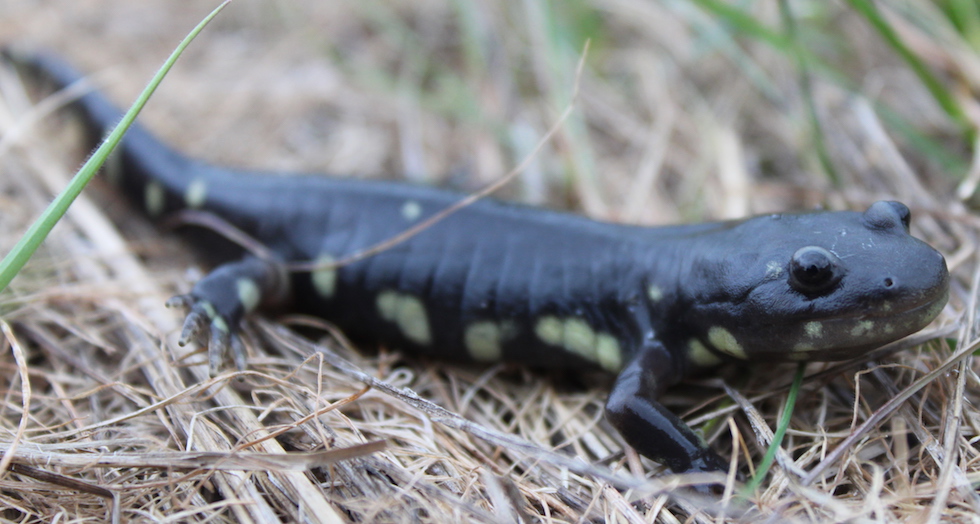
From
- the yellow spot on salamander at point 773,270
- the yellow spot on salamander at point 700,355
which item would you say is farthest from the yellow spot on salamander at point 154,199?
the yellow spot on salamander at point 773,270

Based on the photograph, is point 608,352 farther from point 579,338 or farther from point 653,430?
point 653,430

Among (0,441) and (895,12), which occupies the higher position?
(895,12)

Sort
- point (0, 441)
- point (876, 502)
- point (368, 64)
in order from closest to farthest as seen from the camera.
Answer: point (876, 502), point (0, 441), point (368, 64)

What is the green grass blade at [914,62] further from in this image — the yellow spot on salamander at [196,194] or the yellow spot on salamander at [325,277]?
the yellow spot on salamander at [196,194]

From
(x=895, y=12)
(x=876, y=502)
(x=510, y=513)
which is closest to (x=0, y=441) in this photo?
(x=510, y=513)

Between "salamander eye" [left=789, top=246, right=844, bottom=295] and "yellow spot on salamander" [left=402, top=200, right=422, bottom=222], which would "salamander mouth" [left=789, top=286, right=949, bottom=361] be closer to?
"salamander eye" [left=789, top=246, right=844, bottom=295]

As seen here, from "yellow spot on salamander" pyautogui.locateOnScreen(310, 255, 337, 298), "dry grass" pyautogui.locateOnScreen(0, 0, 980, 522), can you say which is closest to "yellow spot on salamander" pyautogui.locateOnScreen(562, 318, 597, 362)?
"dry grass" pyautogui.locateOnScreen(0, 0, 980, 522)

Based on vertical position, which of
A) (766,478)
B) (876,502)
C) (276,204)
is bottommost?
(766,478)

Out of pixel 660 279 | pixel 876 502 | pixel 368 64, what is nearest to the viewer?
pixel 876 502

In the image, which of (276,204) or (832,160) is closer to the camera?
(276,204)

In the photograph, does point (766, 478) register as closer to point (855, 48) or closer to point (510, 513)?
point (510, 513)
